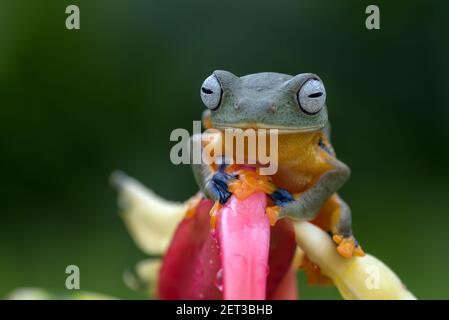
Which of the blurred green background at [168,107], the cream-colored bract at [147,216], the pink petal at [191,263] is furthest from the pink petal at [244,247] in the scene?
the blurred green background at [168,107]

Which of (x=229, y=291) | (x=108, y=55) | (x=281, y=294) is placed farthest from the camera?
(x=108, y=55)

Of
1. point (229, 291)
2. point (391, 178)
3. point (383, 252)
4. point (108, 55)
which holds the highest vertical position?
point (108, 55)

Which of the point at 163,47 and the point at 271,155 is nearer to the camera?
the point at 271,155

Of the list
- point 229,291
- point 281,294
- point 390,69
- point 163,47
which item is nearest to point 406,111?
point 390,69

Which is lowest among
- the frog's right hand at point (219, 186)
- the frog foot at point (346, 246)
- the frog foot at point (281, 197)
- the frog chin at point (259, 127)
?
the frog foot at point (346, 246)

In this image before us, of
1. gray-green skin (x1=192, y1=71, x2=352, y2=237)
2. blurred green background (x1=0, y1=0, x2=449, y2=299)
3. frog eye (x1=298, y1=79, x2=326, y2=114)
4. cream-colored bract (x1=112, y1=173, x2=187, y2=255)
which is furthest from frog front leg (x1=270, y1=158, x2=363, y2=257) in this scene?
blurred green background (x1=0, y1=0, x2=449, y2=299)

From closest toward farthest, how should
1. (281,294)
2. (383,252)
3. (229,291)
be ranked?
(229,291)
(281,294)
(383,252)

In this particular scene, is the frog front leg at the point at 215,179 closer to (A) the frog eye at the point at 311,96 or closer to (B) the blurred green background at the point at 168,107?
(A) the frog eye at the point at 311,96
